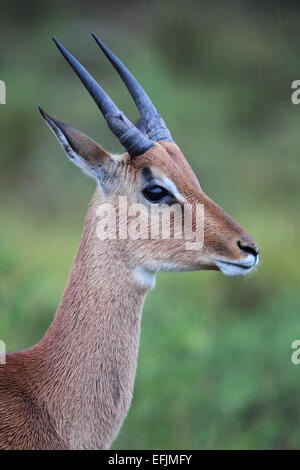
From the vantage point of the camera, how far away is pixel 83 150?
4637 mm

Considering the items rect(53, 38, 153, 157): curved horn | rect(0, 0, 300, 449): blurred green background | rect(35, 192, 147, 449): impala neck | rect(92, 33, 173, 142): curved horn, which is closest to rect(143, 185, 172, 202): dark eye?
rect(53, 38, 153, 157): curved horn

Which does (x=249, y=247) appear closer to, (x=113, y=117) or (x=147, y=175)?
(x=147, y=175)

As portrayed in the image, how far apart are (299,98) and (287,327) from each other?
27.3 feet

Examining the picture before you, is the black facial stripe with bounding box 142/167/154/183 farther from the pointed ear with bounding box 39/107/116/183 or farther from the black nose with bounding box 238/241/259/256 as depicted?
the black nose with bounding box 238/241/259/256

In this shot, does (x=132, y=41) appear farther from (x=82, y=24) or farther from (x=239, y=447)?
(x=239, y=447)

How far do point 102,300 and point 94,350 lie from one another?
0.30m

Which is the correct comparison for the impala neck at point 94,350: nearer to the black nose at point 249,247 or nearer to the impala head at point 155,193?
the impala head at point 155,193

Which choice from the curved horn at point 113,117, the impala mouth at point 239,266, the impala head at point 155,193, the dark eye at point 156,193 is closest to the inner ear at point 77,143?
the impala head at point 155,193

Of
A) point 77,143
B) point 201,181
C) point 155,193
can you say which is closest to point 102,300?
point 155,193

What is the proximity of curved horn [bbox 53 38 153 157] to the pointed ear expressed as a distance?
145 millimetres

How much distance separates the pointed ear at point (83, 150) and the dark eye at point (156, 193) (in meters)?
0.28

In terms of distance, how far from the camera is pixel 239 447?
8133 millimetres

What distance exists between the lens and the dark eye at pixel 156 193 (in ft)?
15.4
